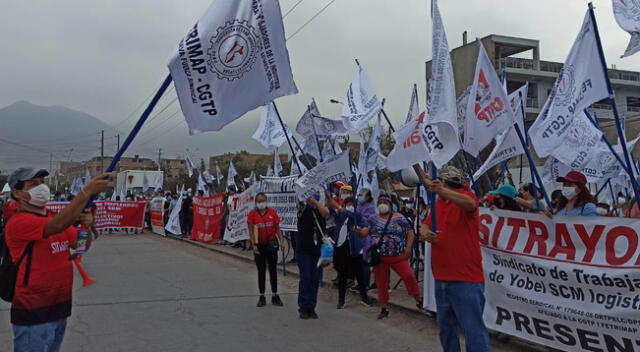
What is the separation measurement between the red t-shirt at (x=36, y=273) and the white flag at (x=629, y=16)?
21.5ft

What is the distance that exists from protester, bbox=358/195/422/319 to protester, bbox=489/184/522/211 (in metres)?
1.52

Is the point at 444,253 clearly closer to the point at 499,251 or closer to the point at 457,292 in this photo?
the point at 457,292

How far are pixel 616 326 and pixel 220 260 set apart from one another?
11947 mm

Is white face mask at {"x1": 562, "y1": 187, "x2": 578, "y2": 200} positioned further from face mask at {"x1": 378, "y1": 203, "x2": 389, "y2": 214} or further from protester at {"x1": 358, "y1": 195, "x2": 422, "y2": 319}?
face mask at {"x1": 378, "y1": 203, "x2": 389, "y2": 214}

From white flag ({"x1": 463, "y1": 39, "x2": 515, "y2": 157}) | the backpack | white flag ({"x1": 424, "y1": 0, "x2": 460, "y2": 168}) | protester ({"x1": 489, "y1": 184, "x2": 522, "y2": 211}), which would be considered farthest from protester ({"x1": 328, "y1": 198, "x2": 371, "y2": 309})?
the backpack

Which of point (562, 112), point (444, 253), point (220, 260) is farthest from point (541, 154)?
point (220, 260)

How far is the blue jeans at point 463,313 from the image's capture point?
456 cm

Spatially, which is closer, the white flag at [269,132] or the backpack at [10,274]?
the backpack at [10,274]

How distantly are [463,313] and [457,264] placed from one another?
15.5 inches

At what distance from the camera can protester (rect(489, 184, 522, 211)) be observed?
6535 mm

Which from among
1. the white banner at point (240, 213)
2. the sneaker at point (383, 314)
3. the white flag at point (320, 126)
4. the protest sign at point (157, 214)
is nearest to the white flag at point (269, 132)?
the white banner at point (240, 213)

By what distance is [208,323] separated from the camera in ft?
25.5

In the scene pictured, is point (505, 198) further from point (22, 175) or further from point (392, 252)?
point (22, 175)

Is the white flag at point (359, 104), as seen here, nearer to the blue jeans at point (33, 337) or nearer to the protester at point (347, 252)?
the protester at point (347, 252)
